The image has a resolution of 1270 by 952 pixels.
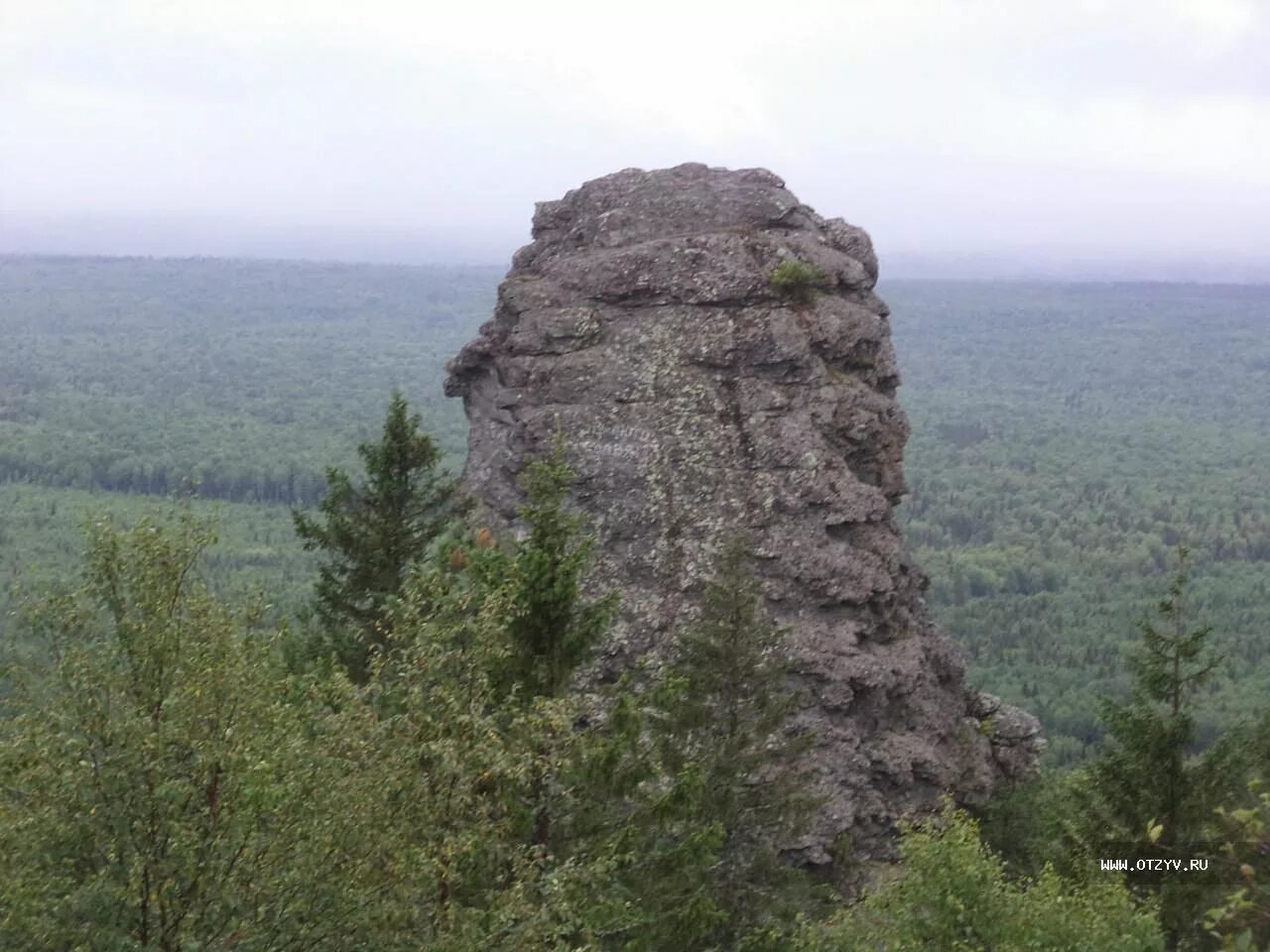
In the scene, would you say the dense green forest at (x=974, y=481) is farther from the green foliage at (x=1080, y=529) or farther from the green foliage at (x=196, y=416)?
the green foliage at (x=196, y=416)

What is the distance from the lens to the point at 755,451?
63.2 feet

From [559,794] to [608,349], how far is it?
9764 mm

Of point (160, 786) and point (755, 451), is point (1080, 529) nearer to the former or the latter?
point (755, 451)

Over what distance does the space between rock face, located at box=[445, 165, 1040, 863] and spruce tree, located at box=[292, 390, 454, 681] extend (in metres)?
1.07

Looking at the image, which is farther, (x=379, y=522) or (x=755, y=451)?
(x=379, y=522)

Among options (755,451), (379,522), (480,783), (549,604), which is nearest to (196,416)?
(379,522)

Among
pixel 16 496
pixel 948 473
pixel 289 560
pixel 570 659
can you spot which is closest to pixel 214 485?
pixel 16 496

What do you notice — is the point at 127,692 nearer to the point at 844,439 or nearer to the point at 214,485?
the point at 844,439

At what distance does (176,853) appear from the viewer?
8062 millimetres

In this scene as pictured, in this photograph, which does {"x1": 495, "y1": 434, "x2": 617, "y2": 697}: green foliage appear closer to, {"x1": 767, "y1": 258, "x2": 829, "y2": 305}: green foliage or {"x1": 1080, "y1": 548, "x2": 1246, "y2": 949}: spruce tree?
{"x1": 1080, "y1": 548, "x2": 1246, "y2": 949}: spruce tree

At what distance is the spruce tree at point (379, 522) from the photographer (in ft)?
64.6

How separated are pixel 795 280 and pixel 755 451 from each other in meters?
Result: 3.25

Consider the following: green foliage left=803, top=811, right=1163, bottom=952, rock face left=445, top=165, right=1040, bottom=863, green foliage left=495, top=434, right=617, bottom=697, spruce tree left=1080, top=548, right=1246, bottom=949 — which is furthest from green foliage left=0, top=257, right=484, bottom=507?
green foliage left=803, top=811, right=1163, bottom=952

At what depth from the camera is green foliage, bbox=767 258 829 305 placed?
2044 cm
